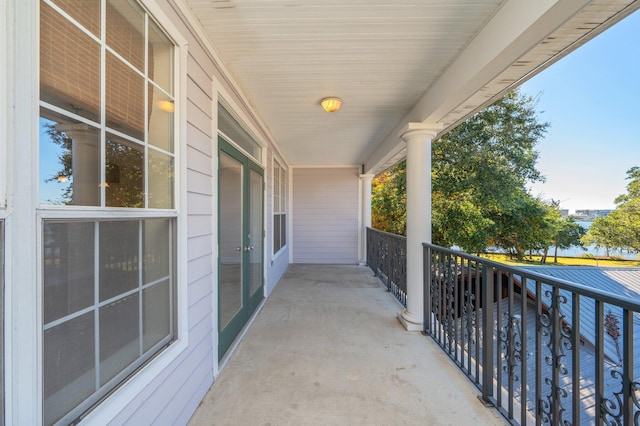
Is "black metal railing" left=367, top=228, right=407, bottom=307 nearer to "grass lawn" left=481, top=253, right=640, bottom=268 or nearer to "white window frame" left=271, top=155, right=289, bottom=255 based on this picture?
"white window frame" left=271, top=155, right=289, bottom=255

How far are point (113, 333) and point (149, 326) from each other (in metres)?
0.25

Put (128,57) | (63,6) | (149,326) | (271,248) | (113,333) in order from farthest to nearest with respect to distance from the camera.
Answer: (271,248) → (149,326) → (128,57) → (113,333) → (63,6)

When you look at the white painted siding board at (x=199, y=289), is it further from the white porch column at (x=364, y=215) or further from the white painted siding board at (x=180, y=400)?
the white porch column at (x=364, y=215)

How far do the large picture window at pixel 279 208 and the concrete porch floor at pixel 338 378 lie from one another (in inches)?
72.6

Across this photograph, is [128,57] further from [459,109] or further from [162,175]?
[459,109]

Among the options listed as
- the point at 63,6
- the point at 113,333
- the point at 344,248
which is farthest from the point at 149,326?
the point at 344,248

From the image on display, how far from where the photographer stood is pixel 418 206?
9.76ft

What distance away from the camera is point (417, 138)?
9.76 feet

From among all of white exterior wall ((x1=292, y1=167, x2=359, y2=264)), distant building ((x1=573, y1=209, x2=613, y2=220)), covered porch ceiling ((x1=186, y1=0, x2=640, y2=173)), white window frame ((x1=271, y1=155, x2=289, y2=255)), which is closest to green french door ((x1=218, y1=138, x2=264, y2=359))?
covered porch ceiling ((x1=186, y1=0, x2=640, y2=173))

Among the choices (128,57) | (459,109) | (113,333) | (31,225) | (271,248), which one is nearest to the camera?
(31,225)

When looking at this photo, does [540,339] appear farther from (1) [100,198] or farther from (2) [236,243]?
(2) [236,243]

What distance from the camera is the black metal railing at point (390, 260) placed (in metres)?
3.95

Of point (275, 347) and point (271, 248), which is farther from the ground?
point (271, 248)

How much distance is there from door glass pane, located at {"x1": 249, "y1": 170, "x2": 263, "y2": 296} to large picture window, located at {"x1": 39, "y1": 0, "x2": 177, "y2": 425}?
1734 mm
